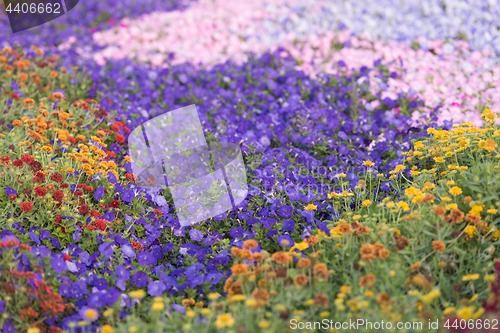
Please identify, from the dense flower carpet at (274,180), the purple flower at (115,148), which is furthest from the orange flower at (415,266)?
the purple flower at (115,148)

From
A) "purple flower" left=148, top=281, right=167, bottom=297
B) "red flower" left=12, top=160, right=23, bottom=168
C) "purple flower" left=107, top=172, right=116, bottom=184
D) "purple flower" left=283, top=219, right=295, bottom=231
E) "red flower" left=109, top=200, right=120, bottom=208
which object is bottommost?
"purple flower" left=148, top=281, right=167, bottom=297

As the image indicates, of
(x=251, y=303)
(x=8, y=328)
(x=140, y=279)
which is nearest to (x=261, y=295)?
(x=251, y=303)

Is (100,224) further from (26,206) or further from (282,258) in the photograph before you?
(282,258)

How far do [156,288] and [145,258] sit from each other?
A: 33cm

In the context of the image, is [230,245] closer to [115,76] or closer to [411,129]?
[411,129]

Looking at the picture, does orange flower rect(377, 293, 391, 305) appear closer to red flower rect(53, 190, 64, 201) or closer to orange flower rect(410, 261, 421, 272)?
orange flower rect(410, 261, 421, 272)

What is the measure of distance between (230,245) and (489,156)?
202 cm

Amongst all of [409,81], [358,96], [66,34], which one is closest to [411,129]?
[358,96]

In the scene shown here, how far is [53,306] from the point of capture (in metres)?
2.40

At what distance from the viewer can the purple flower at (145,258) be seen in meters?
2.97

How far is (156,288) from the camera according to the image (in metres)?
2.73

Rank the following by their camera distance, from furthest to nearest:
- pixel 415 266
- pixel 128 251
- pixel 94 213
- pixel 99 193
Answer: pixel 99 193 → pixel 94 213 → pixel 128 251 → pixel 415 266

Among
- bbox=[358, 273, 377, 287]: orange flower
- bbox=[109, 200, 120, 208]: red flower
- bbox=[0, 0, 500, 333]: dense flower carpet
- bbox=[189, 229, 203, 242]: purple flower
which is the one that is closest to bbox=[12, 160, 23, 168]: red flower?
bbox=[0, 0, 500, 333]: dense flower carpet

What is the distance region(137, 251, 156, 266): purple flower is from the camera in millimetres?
2972
